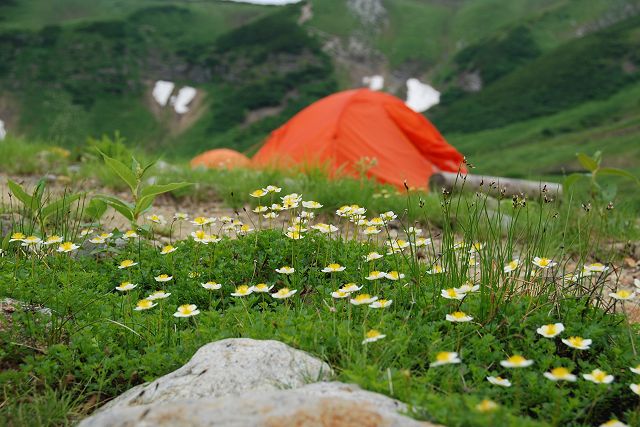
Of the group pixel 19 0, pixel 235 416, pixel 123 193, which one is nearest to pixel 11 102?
pixel 19 0

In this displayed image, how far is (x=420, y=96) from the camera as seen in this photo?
13550 cm

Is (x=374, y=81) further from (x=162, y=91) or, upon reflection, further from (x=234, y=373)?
(x=234, y=373)

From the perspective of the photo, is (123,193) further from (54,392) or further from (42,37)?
(42,37)

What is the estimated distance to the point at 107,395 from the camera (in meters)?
3.21

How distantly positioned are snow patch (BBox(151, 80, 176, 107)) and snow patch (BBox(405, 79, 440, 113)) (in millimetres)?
55441

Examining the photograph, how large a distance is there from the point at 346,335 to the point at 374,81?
476 feet

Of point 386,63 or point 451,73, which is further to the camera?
point 386,63

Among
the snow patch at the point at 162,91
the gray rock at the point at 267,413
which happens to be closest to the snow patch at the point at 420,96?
the snow patch at the point at 162,91

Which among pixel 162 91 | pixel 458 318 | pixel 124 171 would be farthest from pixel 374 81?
pixel 458 318

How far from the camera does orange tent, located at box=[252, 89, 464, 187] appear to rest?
40.4 ft

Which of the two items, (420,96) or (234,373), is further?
(420,96)

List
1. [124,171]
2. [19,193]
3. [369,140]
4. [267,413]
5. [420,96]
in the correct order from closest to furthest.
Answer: [267,413] < [19,193] < [124,171] < [369,140] < [420,96]

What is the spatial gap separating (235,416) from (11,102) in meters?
135

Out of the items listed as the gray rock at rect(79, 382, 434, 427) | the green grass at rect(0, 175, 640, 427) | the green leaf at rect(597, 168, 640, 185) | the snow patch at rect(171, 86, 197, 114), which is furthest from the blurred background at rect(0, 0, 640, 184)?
the gray rock at rect(79, 382, 434, 427)
